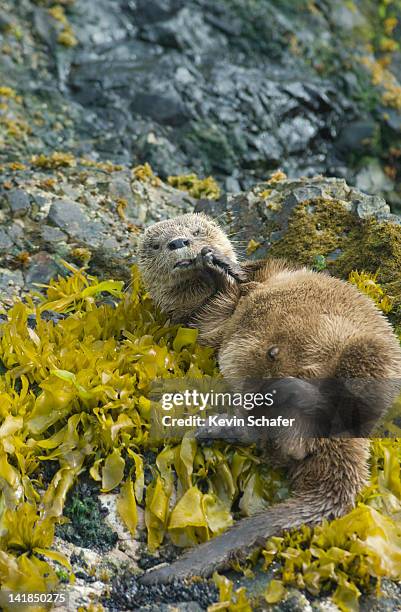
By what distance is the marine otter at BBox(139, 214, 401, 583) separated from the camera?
355 centimetres

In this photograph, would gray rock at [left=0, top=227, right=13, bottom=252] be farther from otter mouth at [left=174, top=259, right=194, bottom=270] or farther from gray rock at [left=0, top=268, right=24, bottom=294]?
otter mouth at [left=174, top=259, right=194, bottom=270]

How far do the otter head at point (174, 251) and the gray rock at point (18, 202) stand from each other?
1.38 metres

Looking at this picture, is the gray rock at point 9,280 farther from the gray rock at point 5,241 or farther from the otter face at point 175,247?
the otter face at point 175,247

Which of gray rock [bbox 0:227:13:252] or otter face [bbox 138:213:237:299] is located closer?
otter face [bbox 138:213:237:299]

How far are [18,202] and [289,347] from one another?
321cm

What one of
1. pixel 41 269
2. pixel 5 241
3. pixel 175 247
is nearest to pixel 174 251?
pixel 175 247

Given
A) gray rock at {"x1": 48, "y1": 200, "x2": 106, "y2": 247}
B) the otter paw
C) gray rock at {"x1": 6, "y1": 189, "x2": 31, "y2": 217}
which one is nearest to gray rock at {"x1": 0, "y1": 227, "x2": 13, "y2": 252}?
gray rock at {"x1": 6, "y1": 189, "x2": 31, "y2": 217}

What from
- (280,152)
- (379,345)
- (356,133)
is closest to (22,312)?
(379,345)

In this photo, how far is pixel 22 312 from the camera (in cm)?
486

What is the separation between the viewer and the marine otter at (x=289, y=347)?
11.7 ft

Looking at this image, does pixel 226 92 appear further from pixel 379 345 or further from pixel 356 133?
pixel 379 345

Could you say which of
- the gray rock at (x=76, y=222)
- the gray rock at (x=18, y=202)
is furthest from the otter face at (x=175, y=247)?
the gray rock at (x=18, y=202)

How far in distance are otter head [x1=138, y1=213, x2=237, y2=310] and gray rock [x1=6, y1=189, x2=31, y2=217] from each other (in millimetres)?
Result: 1375

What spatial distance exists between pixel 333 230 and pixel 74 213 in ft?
7.04
